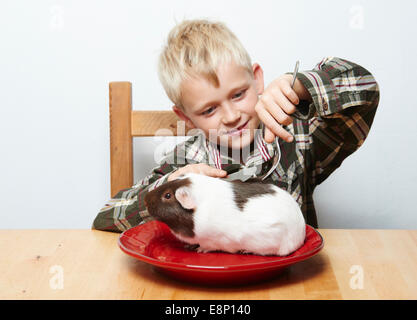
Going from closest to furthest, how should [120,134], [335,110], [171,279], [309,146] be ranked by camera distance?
[171,279], [335,110], [309,146], [120,134]

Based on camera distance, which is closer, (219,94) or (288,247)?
(288,247)

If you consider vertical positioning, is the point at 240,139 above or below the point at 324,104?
below

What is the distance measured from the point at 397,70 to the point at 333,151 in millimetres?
511

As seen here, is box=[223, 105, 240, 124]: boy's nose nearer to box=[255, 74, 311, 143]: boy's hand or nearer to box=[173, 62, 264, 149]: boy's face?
box=[173, 62, 264, 149]: boy's face

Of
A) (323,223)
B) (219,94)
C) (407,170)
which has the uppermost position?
(219,94)

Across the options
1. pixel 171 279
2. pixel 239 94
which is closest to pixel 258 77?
pixel 239 94

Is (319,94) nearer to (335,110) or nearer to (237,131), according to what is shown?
(335,110)

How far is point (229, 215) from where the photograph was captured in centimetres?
77

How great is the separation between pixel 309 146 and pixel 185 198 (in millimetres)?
536

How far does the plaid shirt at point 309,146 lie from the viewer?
3.09 ft

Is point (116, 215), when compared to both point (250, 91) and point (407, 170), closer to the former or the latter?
point (250, 91)

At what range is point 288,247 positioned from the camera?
0.76 metres
